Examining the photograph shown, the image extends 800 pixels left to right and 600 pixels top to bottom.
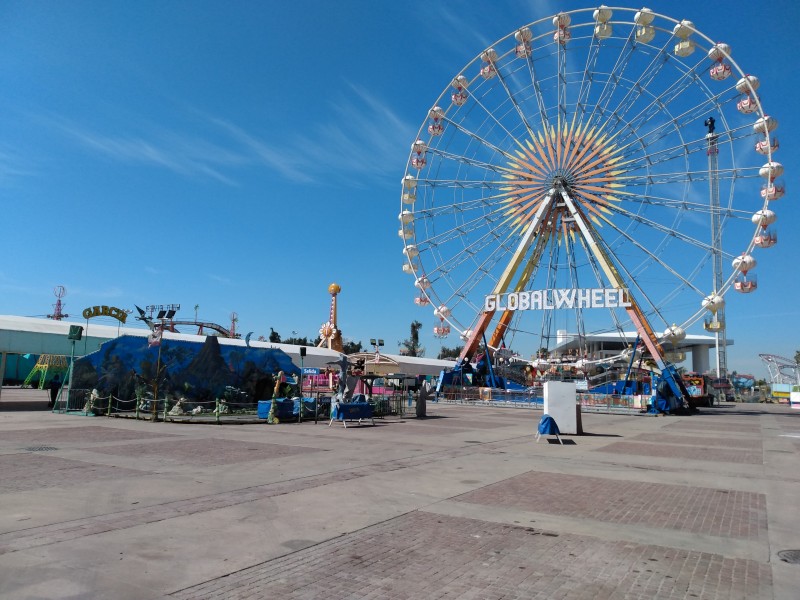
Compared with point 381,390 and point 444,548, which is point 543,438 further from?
point 381,390

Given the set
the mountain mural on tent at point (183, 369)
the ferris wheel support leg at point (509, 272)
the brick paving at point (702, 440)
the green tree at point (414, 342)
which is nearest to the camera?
the brick paving at point (702, 440)

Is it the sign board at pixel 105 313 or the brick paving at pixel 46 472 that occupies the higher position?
the sign board at pixel 105 313

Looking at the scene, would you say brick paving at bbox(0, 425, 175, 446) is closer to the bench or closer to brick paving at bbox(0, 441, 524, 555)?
brick paving at bbox(0, 441, 524, 555)

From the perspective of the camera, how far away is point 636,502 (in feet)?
29.1

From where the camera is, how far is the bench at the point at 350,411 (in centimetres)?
2125

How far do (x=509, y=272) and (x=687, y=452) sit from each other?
25.3m

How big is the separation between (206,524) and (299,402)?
1652 cm

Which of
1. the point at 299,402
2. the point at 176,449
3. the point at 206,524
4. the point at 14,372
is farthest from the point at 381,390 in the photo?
the point at 14,372

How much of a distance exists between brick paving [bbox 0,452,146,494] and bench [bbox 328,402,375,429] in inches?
416

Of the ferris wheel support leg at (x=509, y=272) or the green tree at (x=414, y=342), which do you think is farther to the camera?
the green tree at (x=414, y=342)

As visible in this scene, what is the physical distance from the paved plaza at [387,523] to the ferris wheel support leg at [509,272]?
82.5ft

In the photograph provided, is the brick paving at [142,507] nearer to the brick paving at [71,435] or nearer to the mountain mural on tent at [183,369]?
the brick paving at [71,435]

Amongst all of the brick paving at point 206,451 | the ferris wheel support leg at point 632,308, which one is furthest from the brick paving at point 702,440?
the ferris wheel support leg at point 632,308

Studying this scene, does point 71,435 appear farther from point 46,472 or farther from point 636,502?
point 636,502
